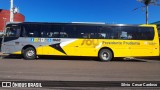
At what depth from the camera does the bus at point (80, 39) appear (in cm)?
1962

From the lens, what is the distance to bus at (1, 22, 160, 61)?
19.6 metres

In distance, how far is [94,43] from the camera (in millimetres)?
19750

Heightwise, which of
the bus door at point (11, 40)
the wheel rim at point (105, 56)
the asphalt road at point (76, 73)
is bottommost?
the asphalt road at point (76, 73)

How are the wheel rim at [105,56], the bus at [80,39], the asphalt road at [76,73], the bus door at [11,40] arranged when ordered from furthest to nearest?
the bus door at [11,40] → the wheel rim at [105,56] → the bus at [80,39] → the asphalt road at [76,73]

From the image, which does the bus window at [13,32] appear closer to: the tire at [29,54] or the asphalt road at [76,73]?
the tire at [29,54]

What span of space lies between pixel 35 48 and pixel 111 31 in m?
5.81

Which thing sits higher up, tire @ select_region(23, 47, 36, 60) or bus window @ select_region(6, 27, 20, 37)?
bus window @ select_region(6, 27, 20, 37)

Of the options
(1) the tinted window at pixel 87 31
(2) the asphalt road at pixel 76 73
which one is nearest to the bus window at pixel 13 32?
(1) the tinted window at pixel 87 31

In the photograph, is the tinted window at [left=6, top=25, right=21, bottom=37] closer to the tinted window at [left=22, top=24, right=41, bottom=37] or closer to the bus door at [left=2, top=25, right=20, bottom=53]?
the bus door at [left=2, top=25, right=20, bottom=53]

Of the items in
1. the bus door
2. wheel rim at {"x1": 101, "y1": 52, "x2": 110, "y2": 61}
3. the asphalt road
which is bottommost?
the asphalt road

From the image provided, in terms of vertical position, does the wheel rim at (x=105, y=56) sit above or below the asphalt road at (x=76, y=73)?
above

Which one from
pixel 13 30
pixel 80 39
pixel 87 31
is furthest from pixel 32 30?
pixel 87 31

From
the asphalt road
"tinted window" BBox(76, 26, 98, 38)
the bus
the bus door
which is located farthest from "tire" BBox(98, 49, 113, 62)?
the bus door

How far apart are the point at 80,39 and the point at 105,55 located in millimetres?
2192
